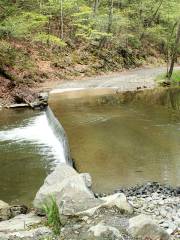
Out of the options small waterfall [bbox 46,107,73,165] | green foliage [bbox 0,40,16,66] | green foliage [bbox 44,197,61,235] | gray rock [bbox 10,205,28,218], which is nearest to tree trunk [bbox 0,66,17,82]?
green foliage [bbox 0,40,16,66]

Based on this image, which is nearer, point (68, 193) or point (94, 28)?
point (68, 193)

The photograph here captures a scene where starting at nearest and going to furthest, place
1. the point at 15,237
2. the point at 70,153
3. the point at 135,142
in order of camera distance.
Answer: the point at 15,237, the point at 70,153, the point at 135,142

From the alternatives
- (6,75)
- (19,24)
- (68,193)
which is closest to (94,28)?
(19,24)

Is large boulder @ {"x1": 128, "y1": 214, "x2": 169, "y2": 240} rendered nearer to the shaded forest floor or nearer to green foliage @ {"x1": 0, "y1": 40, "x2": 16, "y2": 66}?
the shaded forest floor

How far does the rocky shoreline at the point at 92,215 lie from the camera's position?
5961 mm

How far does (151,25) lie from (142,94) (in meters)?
19.7

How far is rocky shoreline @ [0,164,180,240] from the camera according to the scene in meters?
5.96

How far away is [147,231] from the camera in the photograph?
5.82 m

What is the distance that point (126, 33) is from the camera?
38469 mm

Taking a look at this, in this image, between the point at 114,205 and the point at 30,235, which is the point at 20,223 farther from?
the point at 114,205

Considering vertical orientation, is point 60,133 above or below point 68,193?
below

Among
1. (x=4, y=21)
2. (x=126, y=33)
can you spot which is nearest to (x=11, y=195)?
(x=4, y=21)

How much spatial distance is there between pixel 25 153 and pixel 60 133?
1.47 metres

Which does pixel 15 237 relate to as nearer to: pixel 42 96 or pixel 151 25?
pixel 42 96
